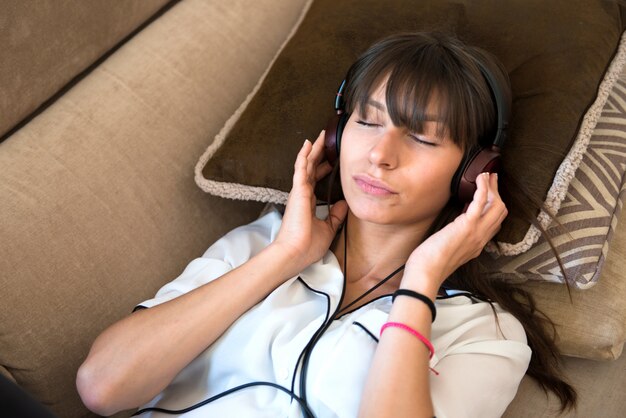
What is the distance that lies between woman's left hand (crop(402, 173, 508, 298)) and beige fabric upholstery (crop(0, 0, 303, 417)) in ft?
1.78

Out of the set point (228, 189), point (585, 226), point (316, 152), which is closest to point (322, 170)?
point (316, 152)

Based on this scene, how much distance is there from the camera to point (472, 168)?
121 cm

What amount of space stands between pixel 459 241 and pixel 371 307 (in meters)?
0.20

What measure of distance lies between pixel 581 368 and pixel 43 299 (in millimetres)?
1101

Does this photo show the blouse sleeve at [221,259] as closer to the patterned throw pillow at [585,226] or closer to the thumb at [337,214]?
the thumb at [337,214]

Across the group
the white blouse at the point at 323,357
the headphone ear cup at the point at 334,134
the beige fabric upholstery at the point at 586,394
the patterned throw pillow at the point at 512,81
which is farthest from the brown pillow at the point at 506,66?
the beige fabric upholstery at the point at 586,394

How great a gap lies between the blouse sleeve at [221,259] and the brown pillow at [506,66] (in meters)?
0.08

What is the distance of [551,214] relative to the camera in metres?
1.29

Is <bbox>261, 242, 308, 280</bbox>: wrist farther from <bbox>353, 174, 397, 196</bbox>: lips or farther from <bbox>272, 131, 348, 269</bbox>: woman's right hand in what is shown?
<bbox>353, 174, 397, 196</bbox>: lips

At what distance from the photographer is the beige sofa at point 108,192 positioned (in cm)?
121

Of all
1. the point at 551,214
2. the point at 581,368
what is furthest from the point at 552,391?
the point at 551,214

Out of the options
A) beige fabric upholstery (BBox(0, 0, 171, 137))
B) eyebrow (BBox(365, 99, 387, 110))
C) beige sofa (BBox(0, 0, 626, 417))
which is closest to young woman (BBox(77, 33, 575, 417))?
eyebrow (BBox(365, 99, 387, 110))

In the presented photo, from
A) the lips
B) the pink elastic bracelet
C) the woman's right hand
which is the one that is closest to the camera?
the pink elastic bracelet

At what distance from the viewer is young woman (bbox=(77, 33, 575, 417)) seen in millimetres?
1118
